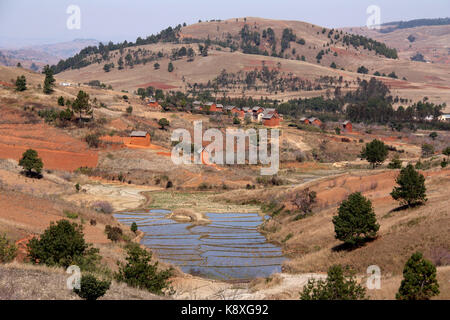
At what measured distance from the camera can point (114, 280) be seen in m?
21.5

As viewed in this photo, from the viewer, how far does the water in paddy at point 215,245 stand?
109 feet

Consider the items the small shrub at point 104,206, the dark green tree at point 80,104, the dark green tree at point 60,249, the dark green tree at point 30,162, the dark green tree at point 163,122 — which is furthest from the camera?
the dark green tree at point 163,122

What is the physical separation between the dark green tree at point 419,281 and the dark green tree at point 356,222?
13.9m

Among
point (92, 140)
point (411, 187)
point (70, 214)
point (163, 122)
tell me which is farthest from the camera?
point (163, 122)

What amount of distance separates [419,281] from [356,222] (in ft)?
46.5

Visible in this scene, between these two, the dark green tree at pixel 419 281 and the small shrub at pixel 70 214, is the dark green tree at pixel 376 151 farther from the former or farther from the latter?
the dark green tree at pixel 419 281

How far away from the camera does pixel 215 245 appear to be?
132 feet

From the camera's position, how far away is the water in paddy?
33.3 m

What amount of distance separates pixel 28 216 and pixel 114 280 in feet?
56.5

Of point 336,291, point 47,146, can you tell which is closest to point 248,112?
point 47,146

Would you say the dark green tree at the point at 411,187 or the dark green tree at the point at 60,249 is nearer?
the dark green tree at the point at 60,249

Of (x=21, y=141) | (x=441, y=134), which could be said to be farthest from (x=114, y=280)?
(x=441, y=134)

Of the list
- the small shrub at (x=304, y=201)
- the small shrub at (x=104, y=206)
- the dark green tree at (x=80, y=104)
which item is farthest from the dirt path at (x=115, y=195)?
the dark green tree at (x=80, y=104)

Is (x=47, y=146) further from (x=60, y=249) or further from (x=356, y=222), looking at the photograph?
(x=356, y=222)
